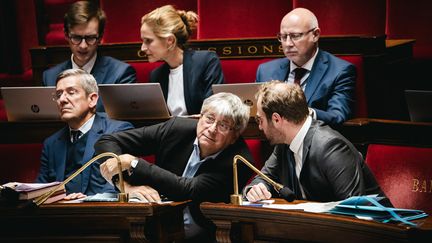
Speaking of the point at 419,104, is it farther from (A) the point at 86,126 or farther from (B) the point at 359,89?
(A) the point at 86,126

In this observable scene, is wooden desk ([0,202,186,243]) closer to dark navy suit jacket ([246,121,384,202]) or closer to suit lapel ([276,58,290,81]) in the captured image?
dark navy suit jacket ([246,121,384,202])

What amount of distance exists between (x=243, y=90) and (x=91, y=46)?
0.92 metres

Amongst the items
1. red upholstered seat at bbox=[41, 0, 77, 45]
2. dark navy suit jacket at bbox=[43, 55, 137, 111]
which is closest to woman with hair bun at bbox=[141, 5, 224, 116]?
dark navy suit jacket at bbox=[43, 55, 137, 111]

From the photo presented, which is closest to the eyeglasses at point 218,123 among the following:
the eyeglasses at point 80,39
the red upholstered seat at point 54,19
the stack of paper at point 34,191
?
the stack of paper at point 34,191

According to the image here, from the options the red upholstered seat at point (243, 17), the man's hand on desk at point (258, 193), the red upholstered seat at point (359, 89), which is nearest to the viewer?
the man's hand on desk at point (258, 193)

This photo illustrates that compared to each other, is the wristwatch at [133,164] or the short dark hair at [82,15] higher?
the short dark hair at [82,15]

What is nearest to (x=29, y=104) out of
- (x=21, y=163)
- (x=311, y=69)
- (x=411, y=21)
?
(x=21, y=163)

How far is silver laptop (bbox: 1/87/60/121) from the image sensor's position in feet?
10.9

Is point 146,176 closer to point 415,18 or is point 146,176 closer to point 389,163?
point 389,163

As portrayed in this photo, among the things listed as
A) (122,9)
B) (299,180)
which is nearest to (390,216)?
(299,180)

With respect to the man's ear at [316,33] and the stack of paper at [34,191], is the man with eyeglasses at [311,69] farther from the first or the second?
the stack of paper at [34,191]

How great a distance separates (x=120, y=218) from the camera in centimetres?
252

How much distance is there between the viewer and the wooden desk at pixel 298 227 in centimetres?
197

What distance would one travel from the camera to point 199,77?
357cm
